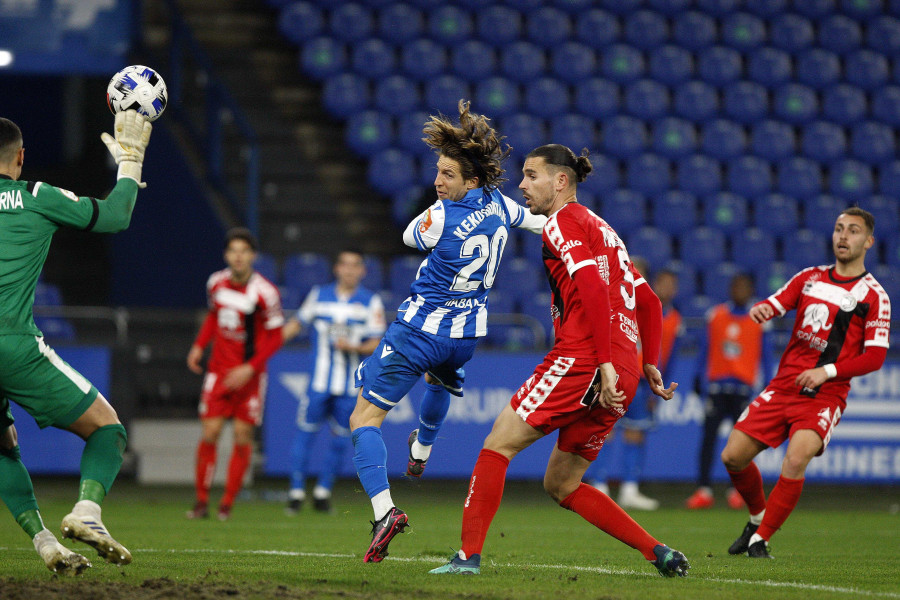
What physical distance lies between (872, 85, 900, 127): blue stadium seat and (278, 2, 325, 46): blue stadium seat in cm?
902

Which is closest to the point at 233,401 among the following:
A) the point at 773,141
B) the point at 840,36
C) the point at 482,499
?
the point at 482,499

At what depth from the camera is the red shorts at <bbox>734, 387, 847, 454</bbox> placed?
6.53m

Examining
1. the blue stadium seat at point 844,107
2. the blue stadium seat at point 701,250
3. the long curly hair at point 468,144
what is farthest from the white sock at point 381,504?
the blue stadium seat at point 844,107

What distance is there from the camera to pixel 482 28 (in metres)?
17.0

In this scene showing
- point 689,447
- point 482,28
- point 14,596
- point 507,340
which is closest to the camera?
point 14,596

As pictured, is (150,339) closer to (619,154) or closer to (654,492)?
(654,492)

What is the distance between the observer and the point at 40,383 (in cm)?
484

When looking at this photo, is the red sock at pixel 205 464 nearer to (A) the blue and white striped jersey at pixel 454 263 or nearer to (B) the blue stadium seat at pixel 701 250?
(A) the blue and white striped jersey at pixel 454 263

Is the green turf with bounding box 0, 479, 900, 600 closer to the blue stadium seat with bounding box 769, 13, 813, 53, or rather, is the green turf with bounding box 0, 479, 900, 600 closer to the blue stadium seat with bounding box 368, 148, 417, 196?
the blue stadium seat with bounding box 368, 148, 417, 196

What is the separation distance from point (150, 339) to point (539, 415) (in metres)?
8.42

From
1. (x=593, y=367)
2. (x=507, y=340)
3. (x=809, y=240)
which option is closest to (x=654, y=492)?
(x=507, y=340)

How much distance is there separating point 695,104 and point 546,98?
241 cm

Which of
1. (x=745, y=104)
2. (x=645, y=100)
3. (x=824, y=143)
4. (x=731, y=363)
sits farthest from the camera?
(x=745, y=104)

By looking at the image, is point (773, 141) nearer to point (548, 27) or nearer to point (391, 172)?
point (548, 27)
